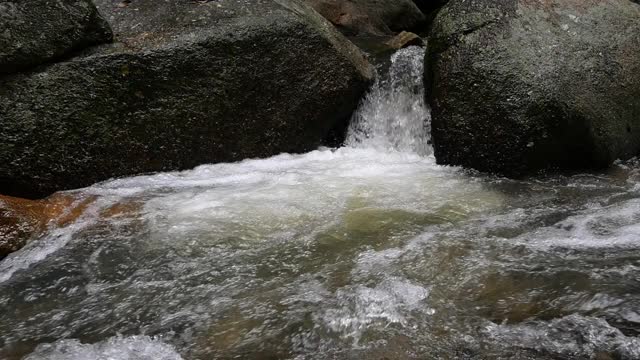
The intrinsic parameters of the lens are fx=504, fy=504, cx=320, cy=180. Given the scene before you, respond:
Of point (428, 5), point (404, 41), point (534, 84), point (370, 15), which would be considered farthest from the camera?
point (428, 5)

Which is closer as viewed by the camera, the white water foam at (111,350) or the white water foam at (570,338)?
the white water foam at (570,338)

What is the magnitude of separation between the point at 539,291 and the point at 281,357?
1.46 metres

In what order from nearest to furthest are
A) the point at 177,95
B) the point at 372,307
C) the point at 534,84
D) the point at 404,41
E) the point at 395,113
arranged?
the point at 372,307, the point at 534,84, the point at 177,95, the point at 395,113, the point at 404,41

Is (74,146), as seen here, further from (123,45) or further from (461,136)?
(461,136)

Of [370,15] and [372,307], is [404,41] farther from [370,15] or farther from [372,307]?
[372,307]

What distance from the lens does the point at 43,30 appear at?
14.3ft

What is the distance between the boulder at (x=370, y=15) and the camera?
9.16 metres

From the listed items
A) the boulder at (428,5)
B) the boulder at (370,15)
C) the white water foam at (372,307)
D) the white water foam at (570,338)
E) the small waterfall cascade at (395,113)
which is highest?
the boulder at (428,5)

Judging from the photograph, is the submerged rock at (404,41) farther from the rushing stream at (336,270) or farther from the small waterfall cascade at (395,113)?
the rushing stream at (336,270)

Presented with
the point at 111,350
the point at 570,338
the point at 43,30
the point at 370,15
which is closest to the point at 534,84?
the point at 570,338

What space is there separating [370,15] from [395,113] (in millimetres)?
4452

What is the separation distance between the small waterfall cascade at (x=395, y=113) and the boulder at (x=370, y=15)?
334 cm

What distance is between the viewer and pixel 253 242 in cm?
359

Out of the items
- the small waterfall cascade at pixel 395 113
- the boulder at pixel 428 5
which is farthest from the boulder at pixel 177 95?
the boulder at pixel 428 5
